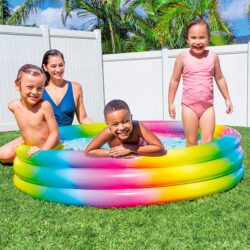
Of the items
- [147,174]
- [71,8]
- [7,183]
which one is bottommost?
[7,183]

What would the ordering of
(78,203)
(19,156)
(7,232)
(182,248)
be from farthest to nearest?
(19,156) < (78,203) < (7,232) < (182,248)

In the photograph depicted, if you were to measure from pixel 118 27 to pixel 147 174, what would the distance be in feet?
50.2

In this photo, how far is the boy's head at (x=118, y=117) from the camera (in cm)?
310

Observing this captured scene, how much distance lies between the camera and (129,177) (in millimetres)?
3156

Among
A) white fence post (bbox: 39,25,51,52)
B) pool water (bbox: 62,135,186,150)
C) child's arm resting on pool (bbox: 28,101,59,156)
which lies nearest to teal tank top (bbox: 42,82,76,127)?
pool water (bbox: 62,135,186,150)

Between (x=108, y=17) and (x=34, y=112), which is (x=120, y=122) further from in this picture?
(x=108, y=17)

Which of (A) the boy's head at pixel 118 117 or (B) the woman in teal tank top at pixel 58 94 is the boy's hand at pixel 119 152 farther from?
(B) the woman in teal tank top at pixel 58 94

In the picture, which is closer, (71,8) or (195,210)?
(195,210)

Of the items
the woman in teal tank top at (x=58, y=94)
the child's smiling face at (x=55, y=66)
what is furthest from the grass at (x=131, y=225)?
the child's smiling face at (x=55, y=66)

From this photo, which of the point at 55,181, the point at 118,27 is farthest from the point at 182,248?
A: the point at 118,27

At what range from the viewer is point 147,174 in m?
3.18

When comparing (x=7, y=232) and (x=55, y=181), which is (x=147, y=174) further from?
(x=7, y=232)

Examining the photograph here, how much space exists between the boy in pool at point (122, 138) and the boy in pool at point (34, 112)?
66 cm

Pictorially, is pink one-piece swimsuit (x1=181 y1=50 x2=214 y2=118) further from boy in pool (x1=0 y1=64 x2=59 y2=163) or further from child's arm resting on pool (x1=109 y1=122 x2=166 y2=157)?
boy in pool (x1=0 y1=64 x2=59 y2=163)
